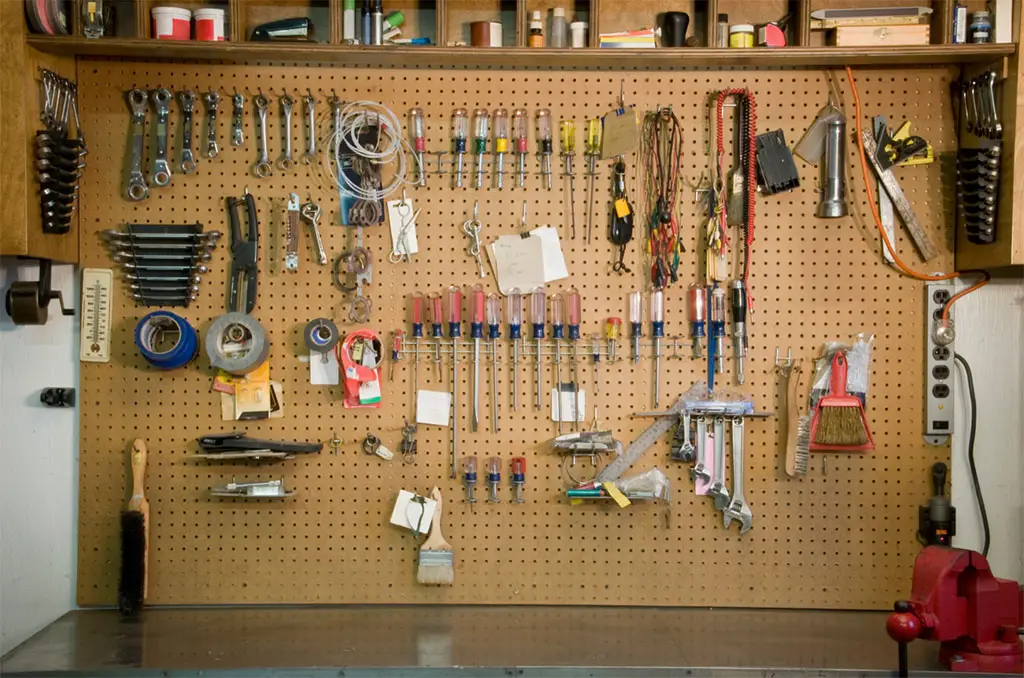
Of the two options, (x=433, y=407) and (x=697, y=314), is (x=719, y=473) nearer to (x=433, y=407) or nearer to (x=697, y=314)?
(x=697, y=314)

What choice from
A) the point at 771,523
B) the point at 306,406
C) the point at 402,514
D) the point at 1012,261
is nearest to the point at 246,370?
the point at 306,406

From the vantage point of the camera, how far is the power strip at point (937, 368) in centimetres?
228

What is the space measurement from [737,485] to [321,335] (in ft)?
3.82

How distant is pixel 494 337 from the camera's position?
229cm

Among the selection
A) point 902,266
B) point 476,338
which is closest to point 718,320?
point 902,266

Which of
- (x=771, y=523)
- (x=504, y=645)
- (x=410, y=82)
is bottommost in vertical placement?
(x=504, y=645)

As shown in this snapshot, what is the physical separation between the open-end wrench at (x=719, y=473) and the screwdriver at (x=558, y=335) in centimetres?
42

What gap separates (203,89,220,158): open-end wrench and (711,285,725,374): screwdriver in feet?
4.52

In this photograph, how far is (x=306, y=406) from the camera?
2297 millimetres

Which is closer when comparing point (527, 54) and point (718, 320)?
point (527, 54)

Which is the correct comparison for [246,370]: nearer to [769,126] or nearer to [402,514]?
[402,514]

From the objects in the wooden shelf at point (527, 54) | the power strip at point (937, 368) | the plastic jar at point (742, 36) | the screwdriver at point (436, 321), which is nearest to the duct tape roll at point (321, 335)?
the screwdriver at point (436, 321)

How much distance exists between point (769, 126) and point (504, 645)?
58.5 inches

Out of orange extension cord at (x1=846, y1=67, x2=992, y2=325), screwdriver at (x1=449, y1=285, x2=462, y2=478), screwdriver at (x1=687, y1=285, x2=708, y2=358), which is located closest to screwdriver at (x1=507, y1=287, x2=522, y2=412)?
screwdriver at (x1=449, y1=285, x2=462, y2=478)
